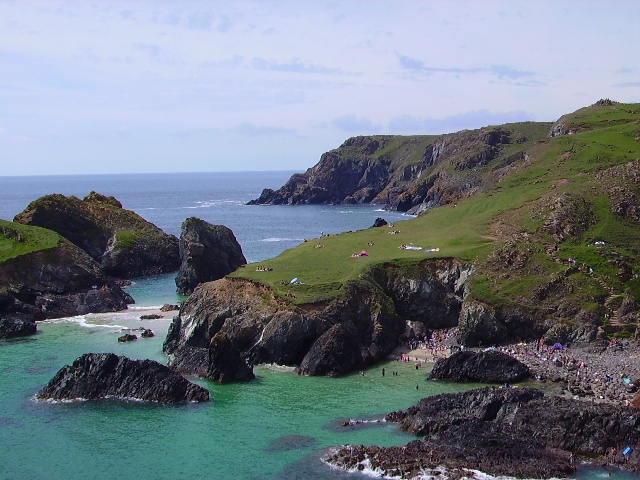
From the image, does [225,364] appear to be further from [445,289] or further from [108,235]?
[108,235]

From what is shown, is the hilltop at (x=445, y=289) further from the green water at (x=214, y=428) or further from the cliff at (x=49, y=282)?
the cliff at (x=49, y=282)

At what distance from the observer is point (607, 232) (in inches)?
3479

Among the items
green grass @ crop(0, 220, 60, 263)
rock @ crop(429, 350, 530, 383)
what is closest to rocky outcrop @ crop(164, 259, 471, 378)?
rock @ crop(429, 350, 530, 383)

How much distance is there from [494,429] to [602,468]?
761 centimetres

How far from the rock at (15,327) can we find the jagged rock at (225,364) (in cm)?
3023

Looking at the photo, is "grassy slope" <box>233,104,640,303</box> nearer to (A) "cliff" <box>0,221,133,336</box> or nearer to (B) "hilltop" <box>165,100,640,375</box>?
(B) "hilltop" <box>165,100,640,375</box>

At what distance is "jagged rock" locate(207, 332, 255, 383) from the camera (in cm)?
6469

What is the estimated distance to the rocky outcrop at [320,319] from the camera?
68.1m

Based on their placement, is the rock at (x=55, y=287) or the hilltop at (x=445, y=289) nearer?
the hilltop at (x=445, y=289)

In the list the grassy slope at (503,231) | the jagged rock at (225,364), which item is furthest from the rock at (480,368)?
the jagged rock at (225,364)

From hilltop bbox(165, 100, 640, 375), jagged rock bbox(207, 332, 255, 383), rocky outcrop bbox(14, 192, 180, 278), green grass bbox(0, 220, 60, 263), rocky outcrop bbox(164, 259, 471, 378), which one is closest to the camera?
jagged rock bbox(207, 332, 255, 383)

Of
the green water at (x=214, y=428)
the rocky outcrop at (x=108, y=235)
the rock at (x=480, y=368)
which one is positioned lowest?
the green water at (x=214, y=428)

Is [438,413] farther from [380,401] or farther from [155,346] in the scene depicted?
[155,346]

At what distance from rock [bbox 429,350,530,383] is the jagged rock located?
1689 centimetres
